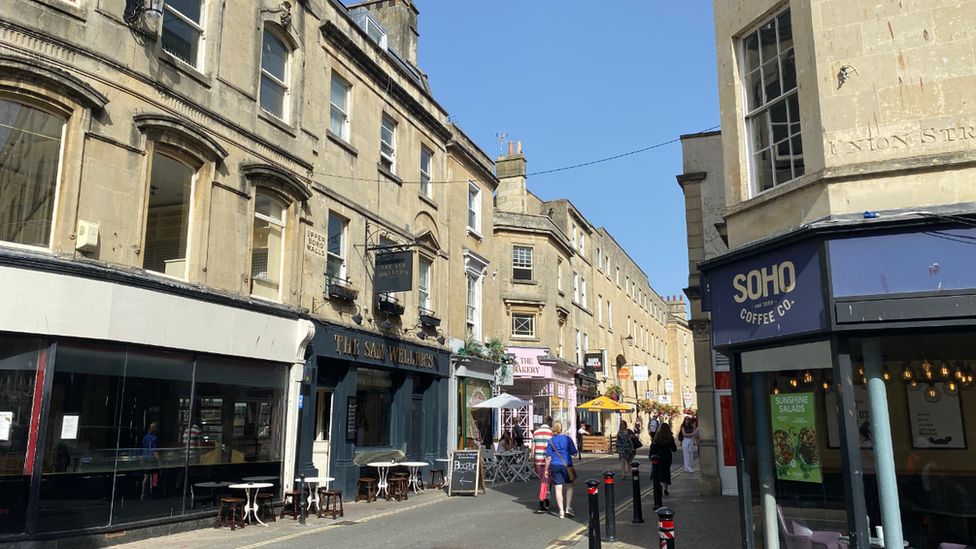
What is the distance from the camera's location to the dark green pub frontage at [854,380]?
691cm

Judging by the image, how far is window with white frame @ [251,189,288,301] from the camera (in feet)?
46.0

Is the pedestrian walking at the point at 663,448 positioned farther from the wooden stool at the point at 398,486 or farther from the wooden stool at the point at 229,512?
the wooden stool at the point at 229,512

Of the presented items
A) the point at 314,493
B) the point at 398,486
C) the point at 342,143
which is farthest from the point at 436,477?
Answer: the point at 342,143

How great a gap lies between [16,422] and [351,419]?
7.84m

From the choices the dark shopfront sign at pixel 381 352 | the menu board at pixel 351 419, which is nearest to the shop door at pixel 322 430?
the menu board at pixel 351 419

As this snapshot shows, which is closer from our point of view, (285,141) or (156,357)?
(156,357)

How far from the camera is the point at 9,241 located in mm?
9758

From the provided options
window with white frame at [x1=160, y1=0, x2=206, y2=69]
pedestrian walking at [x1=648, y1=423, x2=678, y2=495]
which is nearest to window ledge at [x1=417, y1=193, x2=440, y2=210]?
window with white frame at [x1=160, y1=0, x2=206, y2=69]

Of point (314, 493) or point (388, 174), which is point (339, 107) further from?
point (314, 493)

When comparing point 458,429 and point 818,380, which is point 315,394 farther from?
point 818,380

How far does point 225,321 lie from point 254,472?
9.52 ft

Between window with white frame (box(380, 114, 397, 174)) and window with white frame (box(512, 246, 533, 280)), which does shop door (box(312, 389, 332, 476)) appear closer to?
window with white frame (box(380, 114, 397, 174))

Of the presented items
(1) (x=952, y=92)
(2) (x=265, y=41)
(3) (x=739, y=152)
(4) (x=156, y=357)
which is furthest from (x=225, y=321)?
(1) (x=952, y=92)

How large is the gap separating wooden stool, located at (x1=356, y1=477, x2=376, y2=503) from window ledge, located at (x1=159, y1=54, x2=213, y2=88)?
352 inches
